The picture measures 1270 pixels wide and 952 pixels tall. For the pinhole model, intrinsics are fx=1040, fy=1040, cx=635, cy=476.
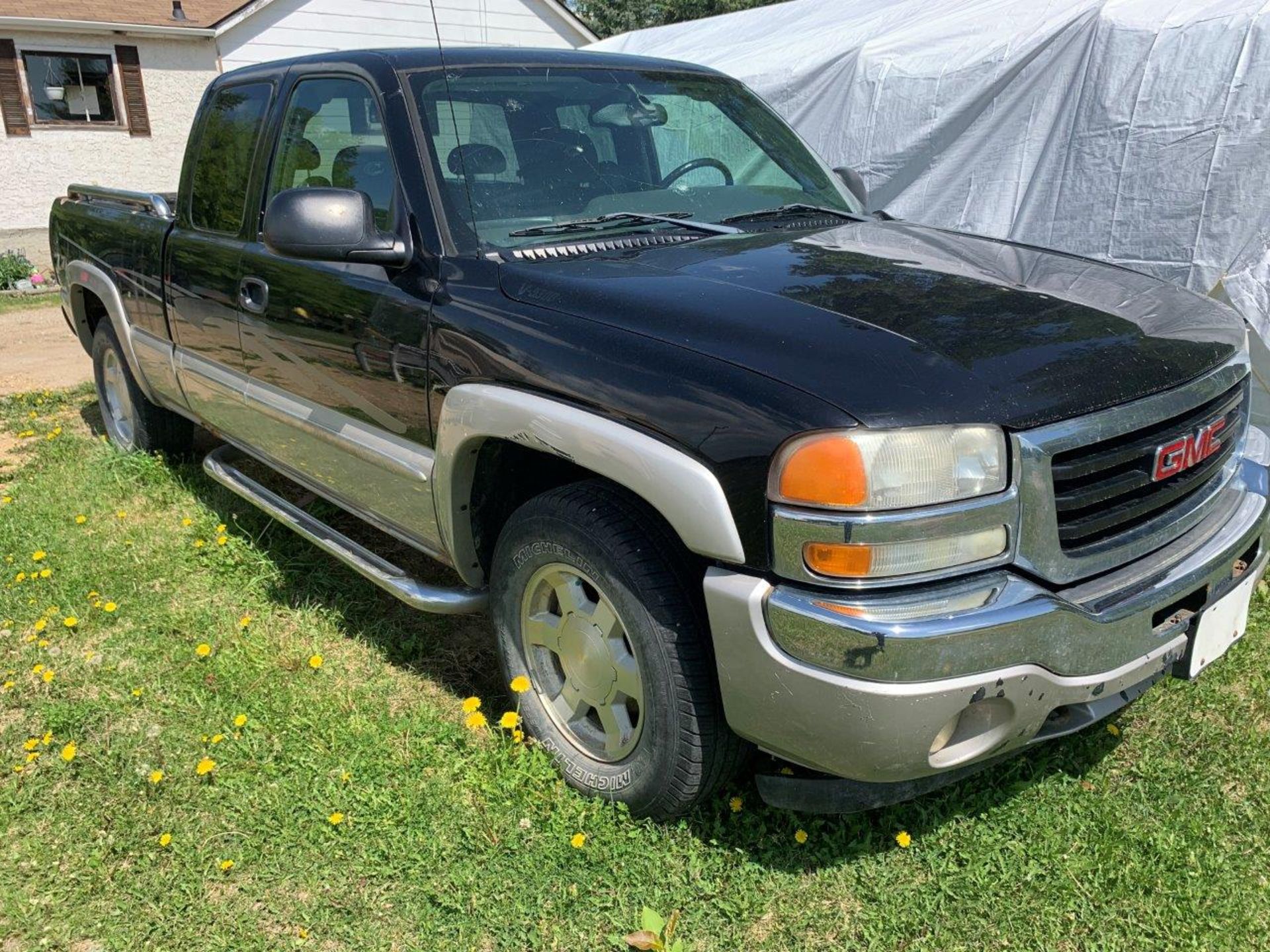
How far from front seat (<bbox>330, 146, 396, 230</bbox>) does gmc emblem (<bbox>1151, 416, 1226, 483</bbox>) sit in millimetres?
2107

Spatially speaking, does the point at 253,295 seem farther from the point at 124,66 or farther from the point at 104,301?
the point at 124,66

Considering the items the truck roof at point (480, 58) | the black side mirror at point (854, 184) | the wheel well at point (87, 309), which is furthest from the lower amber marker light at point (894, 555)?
the wheel well at point (87, 309)

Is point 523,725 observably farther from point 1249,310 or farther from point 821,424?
point 1249,310

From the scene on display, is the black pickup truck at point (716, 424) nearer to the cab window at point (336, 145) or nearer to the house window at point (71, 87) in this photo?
the cab window at point (336, 145)

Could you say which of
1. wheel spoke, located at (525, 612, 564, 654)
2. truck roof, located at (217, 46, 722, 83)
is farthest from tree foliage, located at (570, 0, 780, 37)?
wheel spoke, located at (525, 612, 564, 654)

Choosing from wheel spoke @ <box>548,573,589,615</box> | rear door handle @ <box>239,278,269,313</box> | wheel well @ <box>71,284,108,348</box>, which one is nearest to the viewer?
wheel spoke @ <box>548,573,589,615</box>

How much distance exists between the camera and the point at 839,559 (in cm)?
197

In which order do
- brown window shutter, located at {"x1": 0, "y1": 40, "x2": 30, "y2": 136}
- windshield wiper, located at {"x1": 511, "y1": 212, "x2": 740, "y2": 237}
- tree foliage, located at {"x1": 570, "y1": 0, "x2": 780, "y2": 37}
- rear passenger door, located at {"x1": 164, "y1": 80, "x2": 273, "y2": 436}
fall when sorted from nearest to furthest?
1. windshield wiper, located at {"x1": 511, "y1": 212, "x2": 740, "y2": 237}
2. rear passenger door, located at {"x1": 164, "y1": 80, "x2": 273, "y2": 436}
3. brown window shutter, located at {"x1": 0, "y1": 40, "x2": 30, "y2": 136}
4. tree foliage, located at {"x1": 570, "y1": 0, "x2": 780, "y2": 37}

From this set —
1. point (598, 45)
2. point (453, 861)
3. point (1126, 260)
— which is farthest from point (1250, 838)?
point (598, 45)

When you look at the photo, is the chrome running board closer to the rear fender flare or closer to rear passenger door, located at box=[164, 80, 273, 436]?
rear passenger door, located at box=[164, 80, 273, 436]

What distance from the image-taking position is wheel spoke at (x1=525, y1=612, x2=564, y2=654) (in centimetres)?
274

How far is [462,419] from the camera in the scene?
267 cm

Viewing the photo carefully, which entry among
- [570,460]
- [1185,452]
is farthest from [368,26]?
[1185,452]

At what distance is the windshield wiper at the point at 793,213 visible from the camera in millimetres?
3250
